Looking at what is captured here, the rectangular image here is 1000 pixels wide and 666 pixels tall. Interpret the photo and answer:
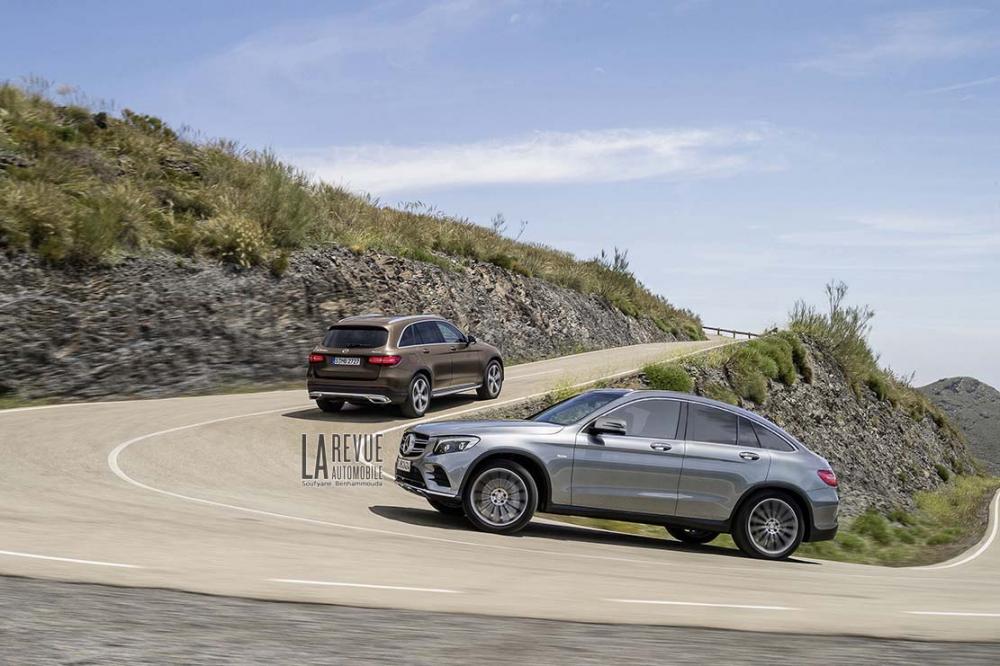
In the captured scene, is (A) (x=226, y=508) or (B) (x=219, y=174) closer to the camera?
(A) (x=226, y=508)

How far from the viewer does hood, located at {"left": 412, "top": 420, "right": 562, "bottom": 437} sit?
10.5m

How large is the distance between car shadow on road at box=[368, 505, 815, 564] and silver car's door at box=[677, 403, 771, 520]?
0.75 meters

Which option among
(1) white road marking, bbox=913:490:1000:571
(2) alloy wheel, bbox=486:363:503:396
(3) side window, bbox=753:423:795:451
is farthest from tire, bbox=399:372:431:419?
(1) white road marking, bbox=913:490:1000:571

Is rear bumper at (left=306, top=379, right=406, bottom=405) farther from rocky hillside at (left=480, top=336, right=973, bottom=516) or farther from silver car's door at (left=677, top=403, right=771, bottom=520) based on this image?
rocky hillside at (left=480, top=336, right=973, bottom=516)

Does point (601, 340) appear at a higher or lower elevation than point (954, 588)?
higher

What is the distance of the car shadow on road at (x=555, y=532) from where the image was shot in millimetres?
10906

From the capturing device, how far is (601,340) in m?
40.7

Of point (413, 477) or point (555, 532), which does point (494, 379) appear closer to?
point (555, 532)

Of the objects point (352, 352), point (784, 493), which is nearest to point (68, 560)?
point (784, 493)

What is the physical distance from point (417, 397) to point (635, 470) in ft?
26.1

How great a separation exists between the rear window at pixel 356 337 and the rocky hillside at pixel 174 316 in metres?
6.12

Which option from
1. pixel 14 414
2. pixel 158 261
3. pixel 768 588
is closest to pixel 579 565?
pixel 768 588

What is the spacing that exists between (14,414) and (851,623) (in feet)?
50.7

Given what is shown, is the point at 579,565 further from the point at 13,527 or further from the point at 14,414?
the point at 14,414
